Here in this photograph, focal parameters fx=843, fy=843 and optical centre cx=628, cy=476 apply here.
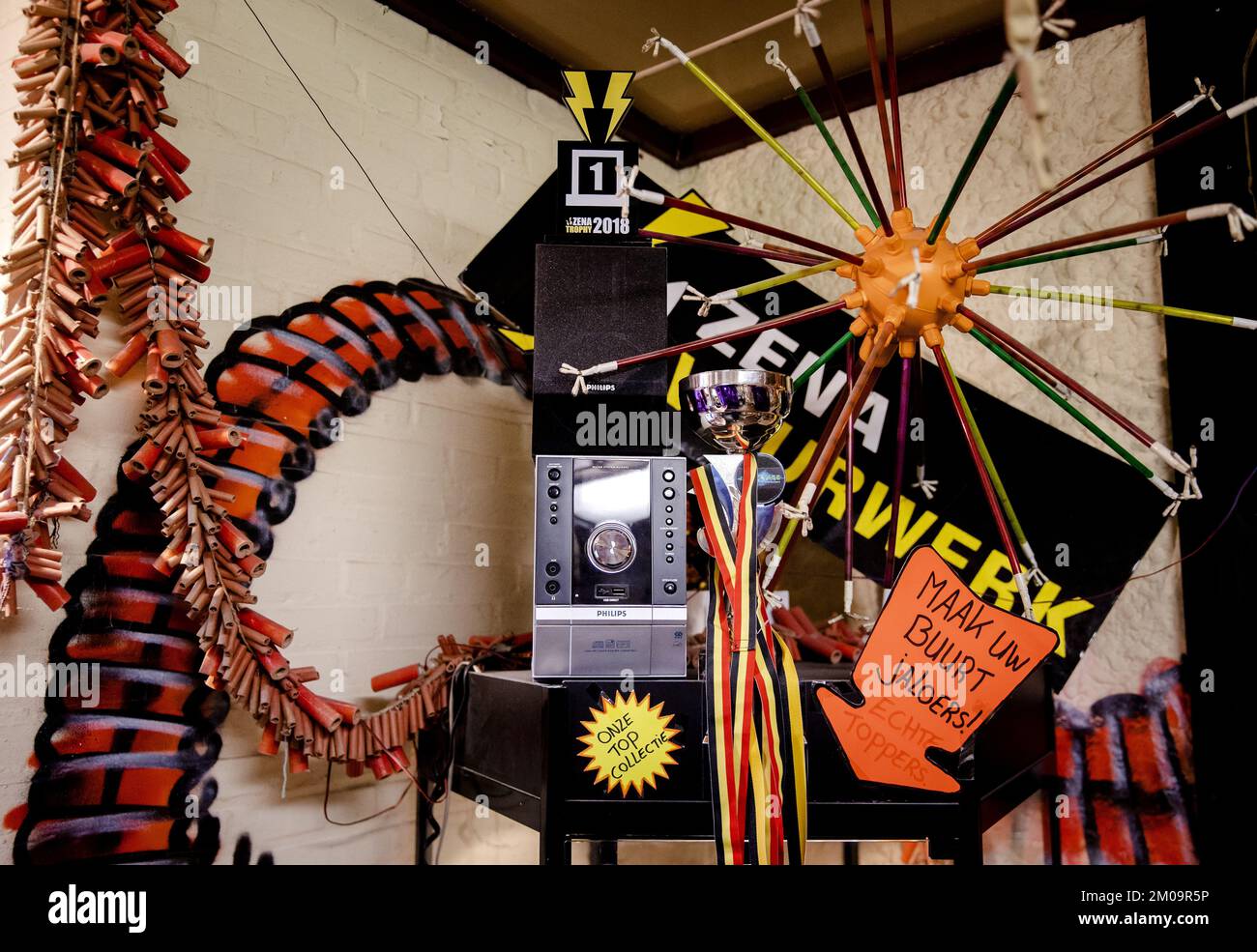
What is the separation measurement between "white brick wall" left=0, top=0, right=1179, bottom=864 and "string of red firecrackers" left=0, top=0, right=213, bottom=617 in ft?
0.43

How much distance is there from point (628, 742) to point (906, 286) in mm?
960

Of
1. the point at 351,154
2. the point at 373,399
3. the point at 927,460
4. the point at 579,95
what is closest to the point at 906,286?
the point at 927,460

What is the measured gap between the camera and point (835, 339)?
2096mm

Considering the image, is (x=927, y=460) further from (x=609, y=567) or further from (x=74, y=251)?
(x=74, y=251)

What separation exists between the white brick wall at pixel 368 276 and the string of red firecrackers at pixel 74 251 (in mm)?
130

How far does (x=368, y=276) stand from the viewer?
6.36ft

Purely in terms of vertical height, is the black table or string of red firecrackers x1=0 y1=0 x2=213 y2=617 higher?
string of red firecrackers x1=0 y1=0 x2=213 y2=617

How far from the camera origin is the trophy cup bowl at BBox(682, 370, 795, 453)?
1.31 m

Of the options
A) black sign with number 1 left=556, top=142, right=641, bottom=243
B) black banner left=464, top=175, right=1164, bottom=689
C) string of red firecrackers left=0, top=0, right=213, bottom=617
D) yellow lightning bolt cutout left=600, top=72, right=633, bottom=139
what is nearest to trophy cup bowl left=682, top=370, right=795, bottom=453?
black sign with number 1 left=556, top=142, right=641, bottom=243

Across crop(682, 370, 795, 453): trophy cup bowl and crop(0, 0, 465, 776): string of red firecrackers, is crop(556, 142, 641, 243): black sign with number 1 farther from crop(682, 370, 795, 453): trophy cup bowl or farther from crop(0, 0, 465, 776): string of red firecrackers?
crop(0, 0, 465, 776): string of red firecrackers

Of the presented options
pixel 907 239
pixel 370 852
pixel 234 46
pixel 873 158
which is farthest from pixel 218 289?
pixel 873 158

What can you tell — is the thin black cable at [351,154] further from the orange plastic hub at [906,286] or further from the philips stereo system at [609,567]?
the orange plastic hub at [906,286]

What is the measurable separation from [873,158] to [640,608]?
1680mm
